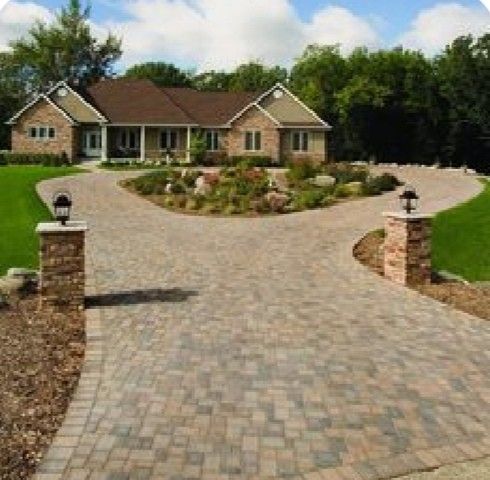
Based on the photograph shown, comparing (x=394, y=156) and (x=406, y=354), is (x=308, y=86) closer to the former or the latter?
(x=394, y=156)

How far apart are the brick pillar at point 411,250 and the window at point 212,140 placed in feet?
136

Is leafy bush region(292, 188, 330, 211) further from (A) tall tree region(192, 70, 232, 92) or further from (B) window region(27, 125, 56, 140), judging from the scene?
(A) tall tree region(192, 70, 232, 92)

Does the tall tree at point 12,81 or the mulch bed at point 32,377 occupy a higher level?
the tall tree at point 12,81

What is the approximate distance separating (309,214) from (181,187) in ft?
22.9

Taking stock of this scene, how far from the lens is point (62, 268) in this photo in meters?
11.6

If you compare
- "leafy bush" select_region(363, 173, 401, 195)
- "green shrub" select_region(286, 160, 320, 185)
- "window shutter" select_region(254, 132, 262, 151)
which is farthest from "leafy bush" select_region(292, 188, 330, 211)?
"window shutter" select_region(254, 132, 262, 151)

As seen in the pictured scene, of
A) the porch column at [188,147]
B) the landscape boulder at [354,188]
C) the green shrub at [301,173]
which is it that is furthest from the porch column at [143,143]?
the landscape boulder at [354,188]

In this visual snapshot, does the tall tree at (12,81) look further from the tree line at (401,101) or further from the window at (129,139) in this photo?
the window at (129,139)

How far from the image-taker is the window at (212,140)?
5591 centimetres

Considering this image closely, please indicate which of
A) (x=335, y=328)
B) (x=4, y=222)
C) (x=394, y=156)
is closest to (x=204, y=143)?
(x=394, y=156)

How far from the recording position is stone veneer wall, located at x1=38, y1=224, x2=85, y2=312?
1155 cm

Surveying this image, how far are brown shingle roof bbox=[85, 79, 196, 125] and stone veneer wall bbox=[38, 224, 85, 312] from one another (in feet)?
142

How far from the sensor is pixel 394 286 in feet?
47.3

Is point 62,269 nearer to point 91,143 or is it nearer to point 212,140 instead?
point 91,143
